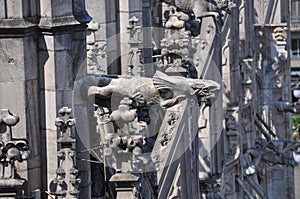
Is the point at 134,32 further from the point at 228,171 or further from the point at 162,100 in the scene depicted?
the point at 228,171

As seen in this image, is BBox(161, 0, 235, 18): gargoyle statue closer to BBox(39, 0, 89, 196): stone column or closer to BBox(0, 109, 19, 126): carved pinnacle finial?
BBox(39, 0, 89, 196): stone column

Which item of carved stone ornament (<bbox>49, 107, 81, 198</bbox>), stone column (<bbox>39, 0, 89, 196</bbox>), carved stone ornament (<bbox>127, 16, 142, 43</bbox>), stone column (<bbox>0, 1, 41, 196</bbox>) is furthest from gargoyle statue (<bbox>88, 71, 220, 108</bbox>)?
carved stone ornament (<bbox>127, 16, 142, 43</bbox>)

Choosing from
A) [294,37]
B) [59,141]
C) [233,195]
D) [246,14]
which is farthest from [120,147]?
[294,37]

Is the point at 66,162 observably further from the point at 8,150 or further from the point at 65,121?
the point at 8,150

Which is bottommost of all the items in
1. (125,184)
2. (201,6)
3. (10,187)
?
(125,184)

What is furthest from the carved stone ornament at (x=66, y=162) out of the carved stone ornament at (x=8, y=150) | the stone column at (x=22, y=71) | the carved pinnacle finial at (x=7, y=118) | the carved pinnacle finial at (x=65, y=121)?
the carved pinnacle finial at (x=7, y=118)

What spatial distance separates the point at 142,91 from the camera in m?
17.3

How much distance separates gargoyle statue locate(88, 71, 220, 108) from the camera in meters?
17.2

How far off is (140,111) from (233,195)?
18278 mm

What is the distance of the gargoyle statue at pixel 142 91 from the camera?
17.2 meters

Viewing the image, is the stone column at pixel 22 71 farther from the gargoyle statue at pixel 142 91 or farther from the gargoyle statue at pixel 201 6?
the gargoyle statue at pixel 201 6

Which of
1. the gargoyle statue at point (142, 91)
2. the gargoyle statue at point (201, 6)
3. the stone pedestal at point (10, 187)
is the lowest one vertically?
the stone pedestal at point (10, 187)

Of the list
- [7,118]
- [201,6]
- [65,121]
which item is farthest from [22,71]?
[201,6]

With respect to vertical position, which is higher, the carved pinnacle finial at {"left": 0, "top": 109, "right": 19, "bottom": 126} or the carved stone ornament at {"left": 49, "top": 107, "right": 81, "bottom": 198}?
the carved pinnacle finial at {"left": 0, "top": 109, "right": 19, "bottom": 126}
